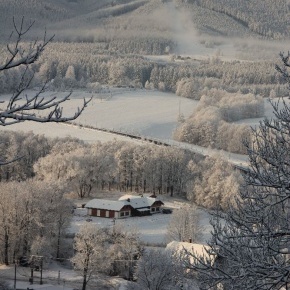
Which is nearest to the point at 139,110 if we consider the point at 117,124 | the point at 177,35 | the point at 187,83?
the point at 117,124

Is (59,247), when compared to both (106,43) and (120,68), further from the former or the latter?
(106,43)

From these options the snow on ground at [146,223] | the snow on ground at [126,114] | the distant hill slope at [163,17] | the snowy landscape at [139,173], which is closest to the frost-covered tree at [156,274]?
the snowy landscape at [139,173]

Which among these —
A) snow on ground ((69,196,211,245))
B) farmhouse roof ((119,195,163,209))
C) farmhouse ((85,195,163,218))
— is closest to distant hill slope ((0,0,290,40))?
farmhouse roof ((119,195,163,209))

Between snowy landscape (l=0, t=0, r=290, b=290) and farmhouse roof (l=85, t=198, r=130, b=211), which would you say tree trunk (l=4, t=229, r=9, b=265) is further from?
farmhouse roof (l=85, t=198, r=130, b=211)

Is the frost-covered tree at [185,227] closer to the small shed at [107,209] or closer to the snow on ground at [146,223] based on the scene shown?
the snow on ground at [146,223]

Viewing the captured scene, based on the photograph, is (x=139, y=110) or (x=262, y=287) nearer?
(x=262, y=287)
